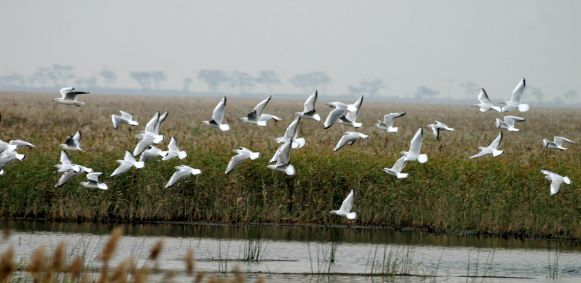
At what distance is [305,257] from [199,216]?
383cm

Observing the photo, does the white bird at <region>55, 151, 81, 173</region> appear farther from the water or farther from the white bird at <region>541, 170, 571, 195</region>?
the white bird at <region>541, 170, 571, 195</region>

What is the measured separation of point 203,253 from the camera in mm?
18922

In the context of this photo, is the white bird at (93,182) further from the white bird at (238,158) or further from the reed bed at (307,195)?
the white bird at (238,158)

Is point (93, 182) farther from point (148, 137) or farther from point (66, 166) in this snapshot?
point (148, 137)

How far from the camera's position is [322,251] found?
1831 cm

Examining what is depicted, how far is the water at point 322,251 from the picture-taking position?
1723cm

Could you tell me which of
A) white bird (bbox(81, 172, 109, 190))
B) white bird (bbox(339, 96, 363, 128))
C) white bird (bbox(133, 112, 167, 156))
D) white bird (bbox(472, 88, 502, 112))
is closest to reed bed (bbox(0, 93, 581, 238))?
white bird (bbox(133, 112, 167, 156))

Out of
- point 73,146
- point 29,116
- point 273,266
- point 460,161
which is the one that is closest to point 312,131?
point 29,116

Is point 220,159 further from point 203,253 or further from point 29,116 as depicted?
point 29,116

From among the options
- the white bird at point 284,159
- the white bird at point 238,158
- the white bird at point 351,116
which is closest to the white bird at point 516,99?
the white bird at point 351,116

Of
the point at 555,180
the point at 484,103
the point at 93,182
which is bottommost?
the point at 93,182

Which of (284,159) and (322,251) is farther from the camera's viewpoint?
(284,159)

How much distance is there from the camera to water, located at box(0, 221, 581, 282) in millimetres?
17234

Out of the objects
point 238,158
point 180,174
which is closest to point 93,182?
point 180,174
